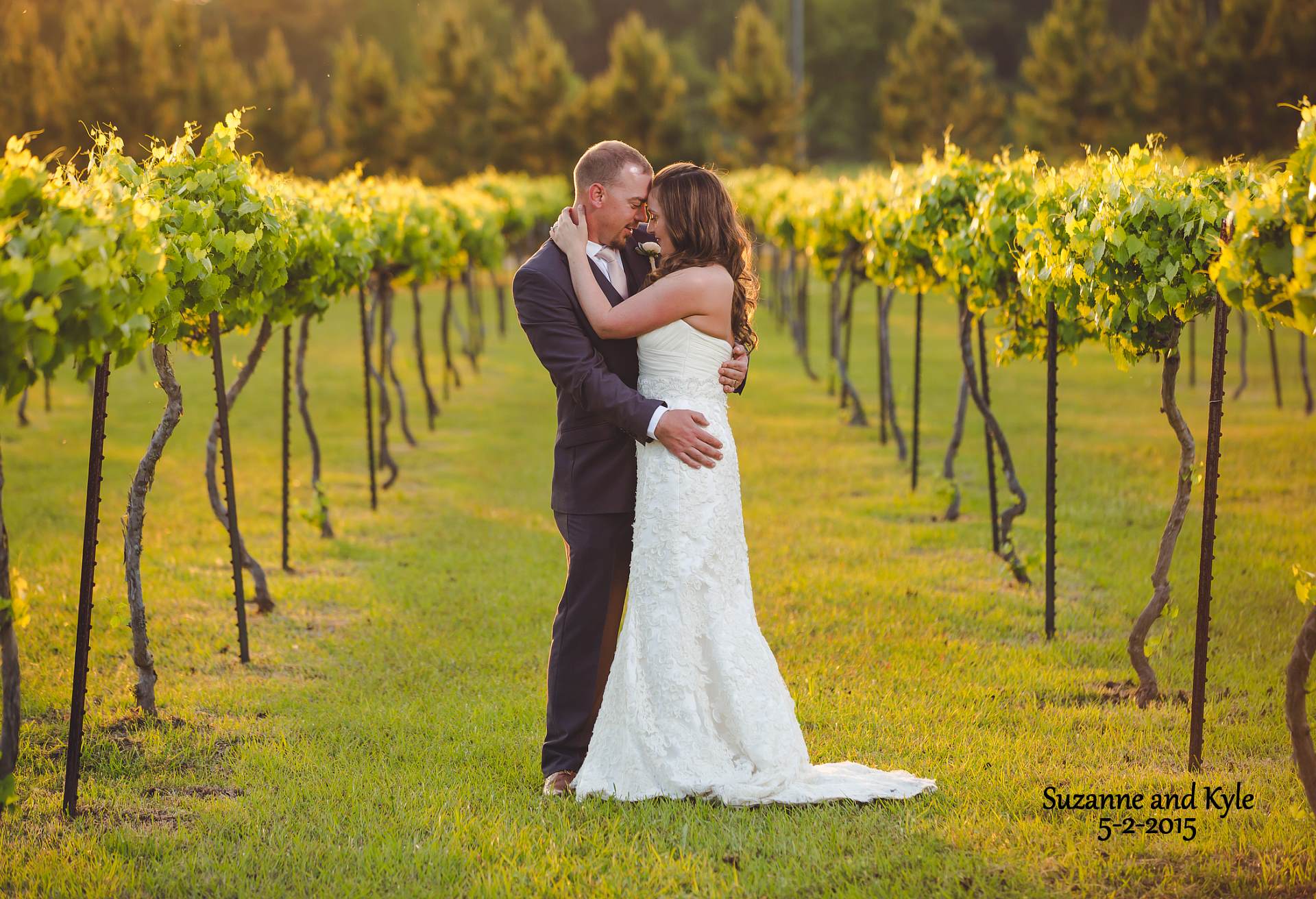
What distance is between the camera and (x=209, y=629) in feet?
23.4

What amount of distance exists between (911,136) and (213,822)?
4492cm

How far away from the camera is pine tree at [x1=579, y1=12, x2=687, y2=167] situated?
4603 cm

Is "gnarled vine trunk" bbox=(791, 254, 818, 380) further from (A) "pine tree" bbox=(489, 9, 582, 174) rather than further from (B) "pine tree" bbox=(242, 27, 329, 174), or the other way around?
(A) "pine tree" bbox=(489, 9, 582, 174)

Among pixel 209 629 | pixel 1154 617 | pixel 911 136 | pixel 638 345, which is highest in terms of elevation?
pixel 911 136

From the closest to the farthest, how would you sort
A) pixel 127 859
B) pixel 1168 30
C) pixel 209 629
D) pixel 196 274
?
1. pixel 127 859
2. pixel 196 274
3. pixel 209 629
4. pixel 1168 30

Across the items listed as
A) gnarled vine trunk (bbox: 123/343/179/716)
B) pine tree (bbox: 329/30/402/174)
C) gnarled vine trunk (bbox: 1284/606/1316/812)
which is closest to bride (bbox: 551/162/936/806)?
gnarled vine trunk (bbox: 1284/606/1316/812)

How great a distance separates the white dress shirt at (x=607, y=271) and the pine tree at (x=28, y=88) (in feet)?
95.1

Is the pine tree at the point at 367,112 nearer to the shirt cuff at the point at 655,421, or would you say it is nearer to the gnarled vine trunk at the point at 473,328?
the gnarled vine trunk at the point at 473,328

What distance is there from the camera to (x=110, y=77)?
117 ft

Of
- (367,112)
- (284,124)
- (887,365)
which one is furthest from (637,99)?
(887,365)

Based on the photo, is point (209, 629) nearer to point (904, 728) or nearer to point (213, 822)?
point (213, 822)

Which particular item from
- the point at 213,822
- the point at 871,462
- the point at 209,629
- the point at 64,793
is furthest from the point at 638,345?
the point at 871,462

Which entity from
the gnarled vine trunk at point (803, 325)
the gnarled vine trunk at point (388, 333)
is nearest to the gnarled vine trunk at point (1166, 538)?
the gnarled vine trunk at point (388, 333)

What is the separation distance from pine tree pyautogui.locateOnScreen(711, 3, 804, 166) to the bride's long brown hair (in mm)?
42498
